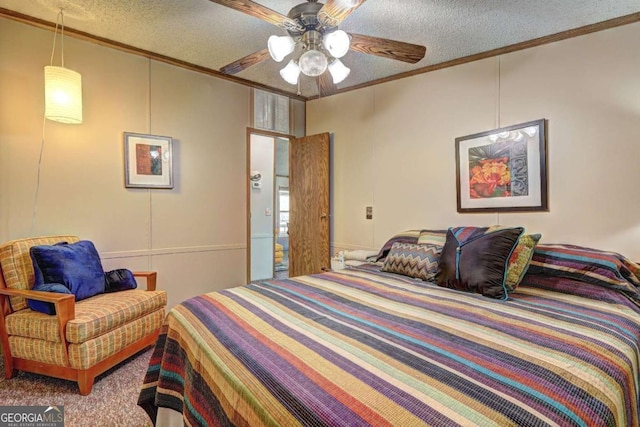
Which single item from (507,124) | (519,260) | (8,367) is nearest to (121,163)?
(8,367)

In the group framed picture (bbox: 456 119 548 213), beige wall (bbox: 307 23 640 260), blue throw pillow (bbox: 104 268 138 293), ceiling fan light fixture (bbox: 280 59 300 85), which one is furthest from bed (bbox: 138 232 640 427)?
ceiling fan light fixture (bbox: 280 59 300 85)

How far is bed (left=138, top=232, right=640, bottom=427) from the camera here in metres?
0.80

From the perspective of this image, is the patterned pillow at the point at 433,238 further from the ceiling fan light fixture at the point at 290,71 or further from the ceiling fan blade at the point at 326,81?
the ceiling fan light fixture at the point at 290,71

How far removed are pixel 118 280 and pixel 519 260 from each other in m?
3.00

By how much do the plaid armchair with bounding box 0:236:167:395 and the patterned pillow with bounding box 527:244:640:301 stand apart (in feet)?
9.20

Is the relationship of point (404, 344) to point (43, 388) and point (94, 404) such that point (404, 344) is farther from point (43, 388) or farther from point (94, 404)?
point (43, 388)

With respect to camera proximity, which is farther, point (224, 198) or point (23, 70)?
point (224, 198)

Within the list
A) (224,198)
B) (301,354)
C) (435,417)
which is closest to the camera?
(435,417)

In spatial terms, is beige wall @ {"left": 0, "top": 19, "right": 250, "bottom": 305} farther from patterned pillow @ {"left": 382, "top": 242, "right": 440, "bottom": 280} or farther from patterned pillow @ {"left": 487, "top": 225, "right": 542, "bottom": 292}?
patterned pillow @ {"left": 487, "top": 225, "right": 542, "bottom": 292}

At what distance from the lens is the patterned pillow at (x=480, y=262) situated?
6.09 feet

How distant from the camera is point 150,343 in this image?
8.82ft

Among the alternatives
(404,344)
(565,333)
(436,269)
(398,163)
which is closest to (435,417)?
(404,344)

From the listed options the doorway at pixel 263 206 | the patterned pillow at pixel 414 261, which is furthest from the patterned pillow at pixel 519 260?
the doorway at pixel 263 206

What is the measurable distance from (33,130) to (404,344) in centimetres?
320
